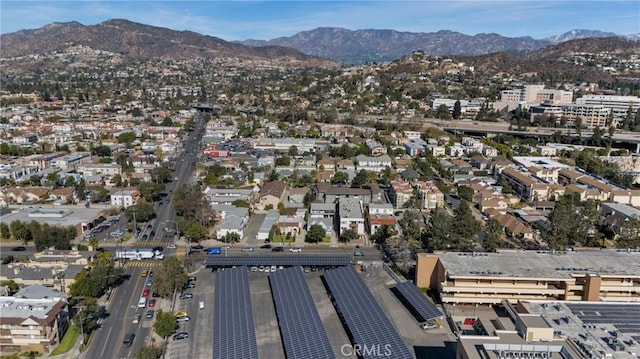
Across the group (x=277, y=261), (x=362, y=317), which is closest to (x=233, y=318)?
(x=362, y=317)

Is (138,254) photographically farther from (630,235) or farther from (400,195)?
(630,235)

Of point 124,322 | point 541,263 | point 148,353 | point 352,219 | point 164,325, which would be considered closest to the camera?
point 148,353

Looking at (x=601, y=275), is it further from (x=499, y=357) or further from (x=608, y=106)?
(x=608, y=106)

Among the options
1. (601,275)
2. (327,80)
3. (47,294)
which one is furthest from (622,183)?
(327,80)

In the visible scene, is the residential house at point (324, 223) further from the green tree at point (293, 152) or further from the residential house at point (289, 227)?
the green tree at point (293, 152)

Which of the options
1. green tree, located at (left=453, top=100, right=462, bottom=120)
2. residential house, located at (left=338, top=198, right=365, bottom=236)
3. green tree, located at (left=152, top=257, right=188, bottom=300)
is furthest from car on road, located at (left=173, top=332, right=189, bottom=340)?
green tree, located at (left=453, top=100, right=462, bottom=120)

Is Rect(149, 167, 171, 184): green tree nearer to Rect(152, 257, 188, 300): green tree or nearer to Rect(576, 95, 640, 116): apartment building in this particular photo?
Rect(152, 257, 188, 300): green tree
